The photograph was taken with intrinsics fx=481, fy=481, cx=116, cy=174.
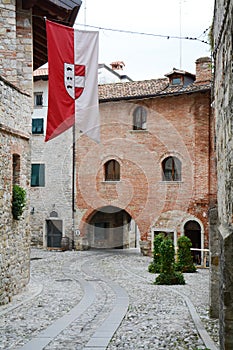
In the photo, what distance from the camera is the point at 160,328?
27.8 feet

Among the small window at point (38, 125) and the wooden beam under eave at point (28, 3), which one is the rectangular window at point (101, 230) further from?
the wooden beam under eave at point (28, 3)

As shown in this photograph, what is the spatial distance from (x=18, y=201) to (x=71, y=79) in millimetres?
3167

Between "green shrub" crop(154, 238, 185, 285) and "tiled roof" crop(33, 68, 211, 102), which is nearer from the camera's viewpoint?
"green shrub" crop(154, 238, 185, 285)

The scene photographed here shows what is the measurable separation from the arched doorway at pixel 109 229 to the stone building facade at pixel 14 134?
43.7 feet

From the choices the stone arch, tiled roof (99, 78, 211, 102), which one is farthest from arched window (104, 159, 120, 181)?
tiled roof (99, 78, 211, 102)

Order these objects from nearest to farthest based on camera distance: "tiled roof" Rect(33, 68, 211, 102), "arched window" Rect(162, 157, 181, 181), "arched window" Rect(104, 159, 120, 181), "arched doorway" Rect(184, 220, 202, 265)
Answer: "arched doorway" Rect(184, 220, 202, 265)
"tiled roof" Rect(33, 68, 211, 102)
"arched window" Rect(162, 157, 181, 181)
"arched window" Rect(104, 159, 120, 181)

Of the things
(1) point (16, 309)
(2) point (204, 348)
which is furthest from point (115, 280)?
(2) point (204, 348)

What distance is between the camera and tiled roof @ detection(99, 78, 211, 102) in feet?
75.0

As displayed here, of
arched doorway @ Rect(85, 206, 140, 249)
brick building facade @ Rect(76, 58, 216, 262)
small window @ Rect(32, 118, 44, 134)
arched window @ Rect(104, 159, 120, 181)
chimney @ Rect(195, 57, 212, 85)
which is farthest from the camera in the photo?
small window @ Rect(32, 118, 44, 134)

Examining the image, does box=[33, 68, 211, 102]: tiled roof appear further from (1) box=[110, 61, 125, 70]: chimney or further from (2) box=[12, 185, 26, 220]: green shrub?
(2) box=[12, 185, 26, 220]: green shrub

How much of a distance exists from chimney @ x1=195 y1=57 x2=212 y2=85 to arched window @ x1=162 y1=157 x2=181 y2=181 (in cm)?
388

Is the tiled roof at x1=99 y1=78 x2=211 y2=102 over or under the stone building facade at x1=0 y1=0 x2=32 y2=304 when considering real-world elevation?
over

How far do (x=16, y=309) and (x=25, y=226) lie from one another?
114 inches

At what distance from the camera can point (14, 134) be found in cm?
1162
